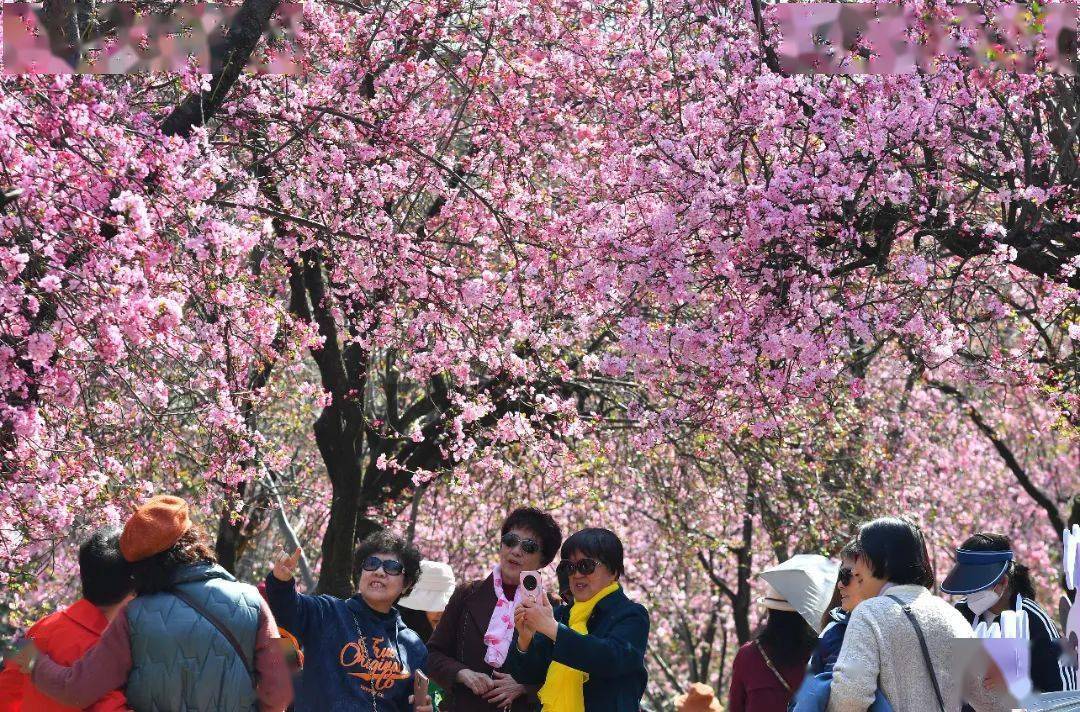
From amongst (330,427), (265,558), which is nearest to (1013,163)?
(330,427)

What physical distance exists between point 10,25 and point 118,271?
114cm

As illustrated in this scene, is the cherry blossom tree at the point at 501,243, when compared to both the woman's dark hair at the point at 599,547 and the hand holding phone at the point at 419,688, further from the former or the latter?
the woman's dark hair at the point at 599,547

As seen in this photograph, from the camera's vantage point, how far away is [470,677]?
490 centimetres

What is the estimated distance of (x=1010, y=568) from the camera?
486cm

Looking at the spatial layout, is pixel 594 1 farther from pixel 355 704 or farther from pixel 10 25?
pixel 355 704

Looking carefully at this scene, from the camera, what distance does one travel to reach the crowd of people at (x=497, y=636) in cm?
362

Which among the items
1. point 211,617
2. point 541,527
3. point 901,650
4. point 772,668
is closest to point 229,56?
point 541,527

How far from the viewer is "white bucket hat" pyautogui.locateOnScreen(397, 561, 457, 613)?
6.45 metres

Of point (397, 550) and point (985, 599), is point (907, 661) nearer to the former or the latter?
point (985, 599)

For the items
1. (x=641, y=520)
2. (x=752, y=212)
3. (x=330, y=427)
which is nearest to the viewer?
(x=752, y=212)

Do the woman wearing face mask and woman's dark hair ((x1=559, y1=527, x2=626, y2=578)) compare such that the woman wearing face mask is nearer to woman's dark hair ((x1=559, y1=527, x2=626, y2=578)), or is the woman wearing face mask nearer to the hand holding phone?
woman's dark hair ((x1=559, y1=527, x2=626, y2=578))

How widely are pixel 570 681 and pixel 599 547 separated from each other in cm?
49

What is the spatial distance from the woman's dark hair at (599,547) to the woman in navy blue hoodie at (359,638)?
664 mm

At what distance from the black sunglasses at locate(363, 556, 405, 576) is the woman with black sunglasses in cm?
35
